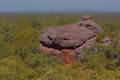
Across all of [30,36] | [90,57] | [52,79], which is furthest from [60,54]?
[52,79]

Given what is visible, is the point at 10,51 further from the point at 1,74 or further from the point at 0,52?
the point at 1,74

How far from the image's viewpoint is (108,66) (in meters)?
42.3

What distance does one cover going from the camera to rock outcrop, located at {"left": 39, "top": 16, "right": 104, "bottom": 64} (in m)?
49.2

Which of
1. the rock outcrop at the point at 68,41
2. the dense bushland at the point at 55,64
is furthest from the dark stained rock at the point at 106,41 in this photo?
the rock outcrop at the point at 68,41

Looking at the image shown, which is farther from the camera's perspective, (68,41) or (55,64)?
(68,41)

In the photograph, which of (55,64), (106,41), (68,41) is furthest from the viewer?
(106,41)

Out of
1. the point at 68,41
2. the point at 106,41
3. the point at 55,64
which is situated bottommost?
the point at 55,64

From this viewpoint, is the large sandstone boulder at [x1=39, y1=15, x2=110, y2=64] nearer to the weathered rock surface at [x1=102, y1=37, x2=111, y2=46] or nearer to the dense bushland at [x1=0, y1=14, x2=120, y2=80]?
the weathered rock surface at [x1=102, y1=37, x2=111, y2=46]

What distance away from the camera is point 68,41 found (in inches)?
1946

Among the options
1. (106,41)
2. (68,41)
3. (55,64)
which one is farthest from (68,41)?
(55,64)

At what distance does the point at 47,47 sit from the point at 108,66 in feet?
42.4

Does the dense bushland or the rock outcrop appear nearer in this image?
the dense bushland

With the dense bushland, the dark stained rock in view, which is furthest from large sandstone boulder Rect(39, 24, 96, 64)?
the dense bushland

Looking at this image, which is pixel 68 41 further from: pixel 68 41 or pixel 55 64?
pixel 55 64
